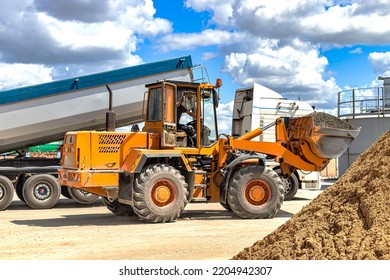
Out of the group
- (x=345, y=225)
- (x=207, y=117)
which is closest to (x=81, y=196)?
(x=207, y=117)

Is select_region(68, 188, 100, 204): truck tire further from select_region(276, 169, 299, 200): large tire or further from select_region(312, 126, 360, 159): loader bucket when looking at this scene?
select_region(312, 126, 360, 159): loader bucket

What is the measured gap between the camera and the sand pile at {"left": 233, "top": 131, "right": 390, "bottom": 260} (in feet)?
16.3

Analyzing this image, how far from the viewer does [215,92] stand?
10.6 meters

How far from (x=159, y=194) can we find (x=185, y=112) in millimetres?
1744

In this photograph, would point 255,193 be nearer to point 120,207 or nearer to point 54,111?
point 120,207

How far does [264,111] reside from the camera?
49.1 ft

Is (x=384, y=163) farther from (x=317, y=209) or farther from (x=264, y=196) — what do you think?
(x=264, y=196)

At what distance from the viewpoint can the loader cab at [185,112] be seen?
10.3 metres

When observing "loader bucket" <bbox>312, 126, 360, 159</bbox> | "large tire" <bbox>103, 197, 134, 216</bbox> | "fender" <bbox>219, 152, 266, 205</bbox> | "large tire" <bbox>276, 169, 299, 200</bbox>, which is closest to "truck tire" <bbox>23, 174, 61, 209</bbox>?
"large tire" <bbox>103, 197, 134, 216</bbox>

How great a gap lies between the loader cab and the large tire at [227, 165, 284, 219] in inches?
38.3

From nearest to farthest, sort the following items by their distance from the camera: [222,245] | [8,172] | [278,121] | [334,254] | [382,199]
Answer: [334,254] < [382,199] < [222,245] < [278,121] < [8,172]

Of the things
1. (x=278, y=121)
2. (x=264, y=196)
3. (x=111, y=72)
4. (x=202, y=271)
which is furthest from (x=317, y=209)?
(x=111, y=72)

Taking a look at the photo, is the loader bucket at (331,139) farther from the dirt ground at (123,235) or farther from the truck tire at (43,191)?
the truck tire at (43,191)

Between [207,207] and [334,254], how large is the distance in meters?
7.97
